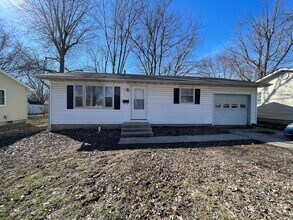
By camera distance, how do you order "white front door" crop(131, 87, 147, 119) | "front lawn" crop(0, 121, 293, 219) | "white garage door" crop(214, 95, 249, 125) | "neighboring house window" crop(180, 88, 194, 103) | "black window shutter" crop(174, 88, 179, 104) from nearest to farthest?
"front lawn" crop(0, 121, 293, 219) < "white front door" crop(131, 87, 147, 119) < "black window shutter" crop(174, 88, 179, 104) < "neighboring house window" crop(180, 88, 194, 103) < "white garage door" crop(214, 95, 249, 125)

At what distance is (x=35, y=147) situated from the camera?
6.97m

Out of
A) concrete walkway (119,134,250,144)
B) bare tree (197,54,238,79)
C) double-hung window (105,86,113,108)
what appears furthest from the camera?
bare tree (197,54,238,79)

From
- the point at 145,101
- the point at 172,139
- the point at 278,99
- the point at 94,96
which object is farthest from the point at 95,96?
the point at 278,99

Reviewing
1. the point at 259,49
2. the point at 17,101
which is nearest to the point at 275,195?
the point at 17,101

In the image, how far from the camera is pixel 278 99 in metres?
13.4

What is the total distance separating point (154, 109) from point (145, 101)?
763 millimetres

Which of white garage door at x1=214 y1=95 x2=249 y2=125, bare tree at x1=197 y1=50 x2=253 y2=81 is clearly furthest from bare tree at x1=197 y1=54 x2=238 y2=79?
white garage door at x1=214 y1=95 x2=249 y2=125

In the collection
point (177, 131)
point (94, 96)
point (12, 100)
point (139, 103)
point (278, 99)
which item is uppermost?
point (278, 99)

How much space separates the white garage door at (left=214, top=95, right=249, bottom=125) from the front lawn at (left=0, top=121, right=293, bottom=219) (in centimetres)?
515

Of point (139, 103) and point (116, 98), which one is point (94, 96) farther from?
point (139, 103)

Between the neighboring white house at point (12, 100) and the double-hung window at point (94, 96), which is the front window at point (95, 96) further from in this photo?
the neighboring white house at point (12, 100)

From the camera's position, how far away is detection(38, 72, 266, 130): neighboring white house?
31.9ft

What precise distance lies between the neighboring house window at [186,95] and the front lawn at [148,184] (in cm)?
502

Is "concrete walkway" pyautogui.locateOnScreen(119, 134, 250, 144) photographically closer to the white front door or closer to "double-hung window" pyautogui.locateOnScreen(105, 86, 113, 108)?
the white front door
